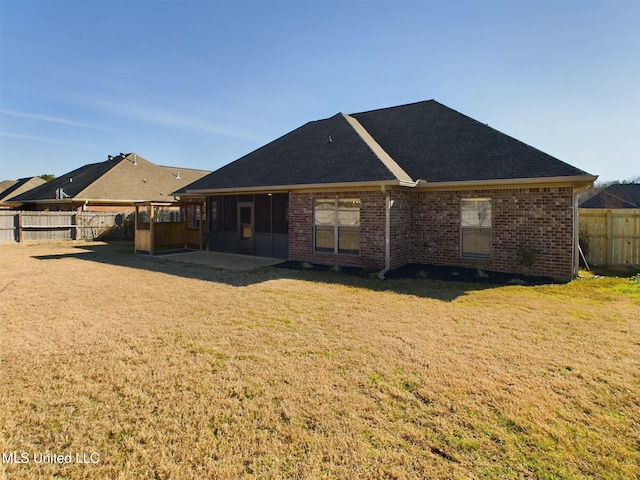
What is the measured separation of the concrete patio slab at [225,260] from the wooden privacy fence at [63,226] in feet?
32.8

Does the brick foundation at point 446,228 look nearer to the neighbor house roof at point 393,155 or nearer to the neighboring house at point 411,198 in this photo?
the neighboring house at point 411,198

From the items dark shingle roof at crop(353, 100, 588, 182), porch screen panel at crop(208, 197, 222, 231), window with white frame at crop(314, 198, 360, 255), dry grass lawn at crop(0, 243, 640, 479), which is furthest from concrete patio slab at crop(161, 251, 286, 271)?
dark shingle roof at crop(353, 100, 588, 182)

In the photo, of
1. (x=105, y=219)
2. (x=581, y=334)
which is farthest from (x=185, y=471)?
(x=105, y=219)

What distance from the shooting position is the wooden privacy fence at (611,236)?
37.1ft

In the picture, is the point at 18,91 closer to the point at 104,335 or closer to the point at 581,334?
the point at 104,335

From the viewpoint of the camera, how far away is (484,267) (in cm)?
1054

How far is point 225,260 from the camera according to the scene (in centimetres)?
1327

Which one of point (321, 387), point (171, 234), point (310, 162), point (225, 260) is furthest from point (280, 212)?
point (321, 387)

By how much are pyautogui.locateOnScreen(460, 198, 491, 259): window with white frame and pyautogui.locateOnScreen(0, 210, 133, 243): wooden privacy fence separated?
20.8m

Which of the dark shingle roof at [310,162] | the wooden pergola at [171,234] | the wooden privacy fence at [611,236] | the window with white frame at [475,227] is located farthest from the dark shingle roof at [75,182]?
the wooden privacy fence at [611,236]

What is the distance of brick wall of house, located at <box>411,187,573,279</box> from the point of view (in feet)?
30.6

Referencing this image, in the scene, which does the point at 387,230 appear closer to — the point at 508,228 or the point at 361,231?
the point at 361,231

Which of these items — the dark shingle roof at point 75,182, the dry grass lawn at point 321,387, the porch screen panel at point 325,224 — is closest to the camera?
the dry grass lawn at point 321,387

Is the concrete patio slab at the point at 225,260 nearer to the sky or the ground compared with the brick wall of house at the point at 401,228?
nearer to the ground
